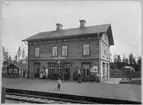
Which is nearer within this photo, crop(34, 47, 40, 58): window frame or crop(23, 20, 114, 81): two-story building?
crop(23, 20, 114, 81): two-story building

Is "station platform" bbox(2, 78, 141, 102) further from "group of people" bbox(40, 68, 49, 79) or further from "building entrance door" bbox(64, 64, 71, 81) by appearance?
"group of people" bbox(40, 68, 49, 79)

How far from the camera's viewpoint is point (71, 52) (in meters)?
8.30

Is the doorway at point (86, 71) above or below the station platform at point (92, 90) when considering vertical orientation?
above

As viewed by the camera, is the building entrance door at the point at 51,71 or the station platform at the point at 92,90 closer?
the station platform at the point at 92,90

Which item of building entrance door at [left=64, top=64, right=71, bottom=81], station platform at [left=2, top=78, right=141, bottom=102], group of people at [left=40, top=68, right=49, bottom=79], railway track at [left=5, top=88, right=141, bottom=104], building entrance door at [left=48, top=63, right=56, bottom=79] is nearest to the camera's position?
railway track at [left=5, top=88, right=141, bottom=104]

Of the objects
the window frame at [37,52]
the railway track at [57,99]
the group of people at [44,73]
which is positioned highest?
the window frame at [37,52]

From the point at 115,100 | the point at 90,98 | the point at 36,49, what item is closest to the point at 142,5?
the point at 115,100

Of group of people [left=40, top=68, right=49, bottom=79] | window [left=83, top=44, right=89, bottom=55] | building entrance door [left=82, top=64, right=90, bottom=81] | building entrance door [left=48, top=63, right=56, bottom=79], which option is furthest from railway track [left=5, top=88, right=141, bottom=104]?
window [left=83, top=44, right=89, bottom=55]

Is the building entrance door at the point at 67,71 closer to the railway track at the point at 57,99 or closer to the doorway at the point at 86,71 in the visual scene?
the doorway at the point at 86,71

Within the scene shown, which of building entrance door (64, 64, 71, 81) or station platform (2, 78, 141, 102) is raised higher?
building entrance door (64, 64, 71, 81)

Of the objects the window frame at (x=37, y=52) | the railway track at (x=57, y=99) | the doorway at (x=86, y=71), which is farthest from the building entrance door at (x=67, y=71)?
the railway track at (x=57, y=99)

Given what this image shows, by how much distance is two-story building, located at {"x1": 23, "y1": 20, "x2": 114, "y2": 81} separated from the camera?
312 inches

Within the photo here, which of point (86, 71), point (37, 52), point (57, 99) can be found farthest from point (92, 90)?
point (37, 52)

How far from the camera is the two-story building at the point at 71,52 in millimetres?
7922
